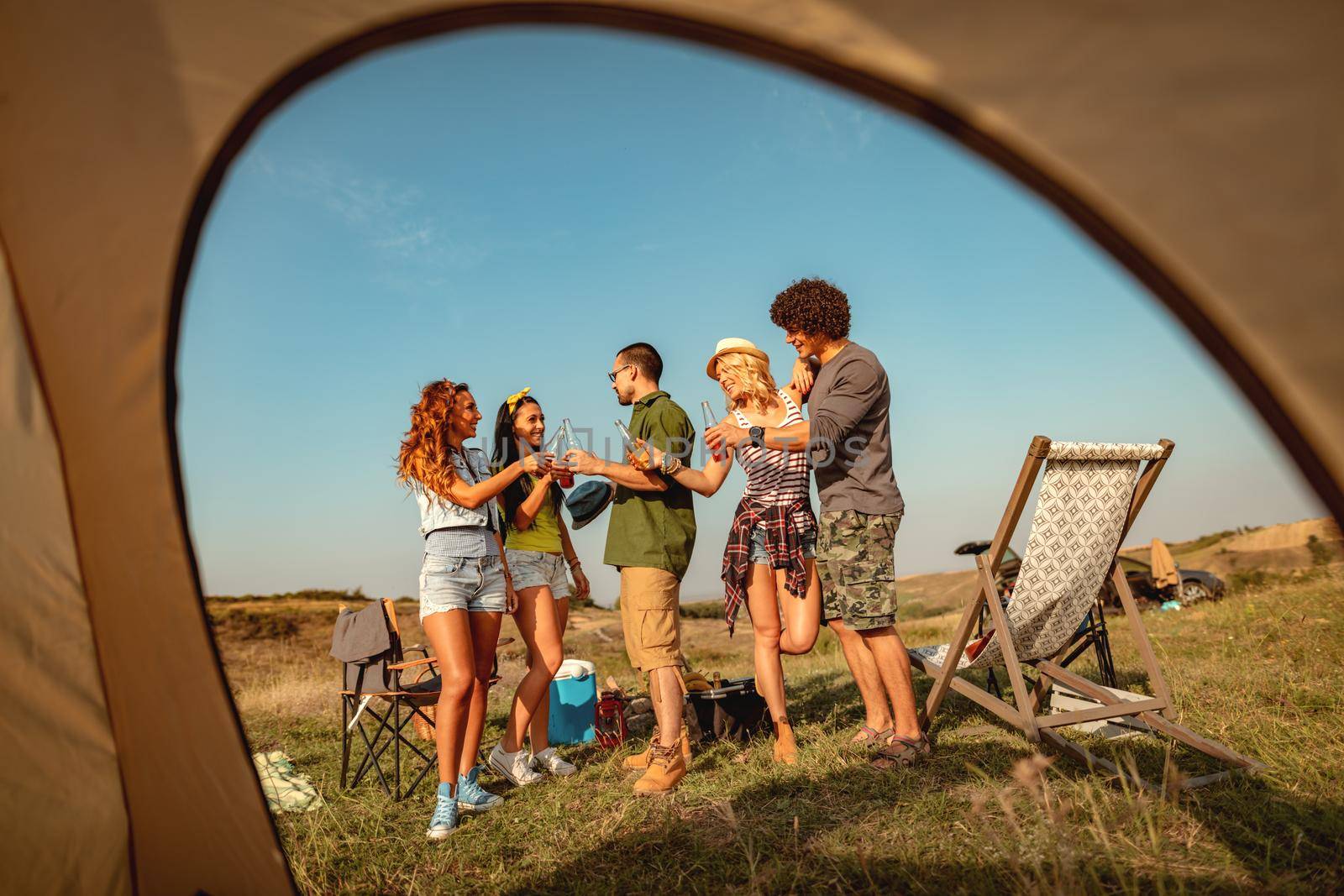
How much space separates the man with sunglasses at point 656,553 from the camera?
3170 millimetres

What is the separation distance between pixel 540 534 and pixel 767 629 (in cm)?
126

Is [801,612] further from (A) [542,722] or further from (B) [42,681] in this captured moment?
(B) [42,681]

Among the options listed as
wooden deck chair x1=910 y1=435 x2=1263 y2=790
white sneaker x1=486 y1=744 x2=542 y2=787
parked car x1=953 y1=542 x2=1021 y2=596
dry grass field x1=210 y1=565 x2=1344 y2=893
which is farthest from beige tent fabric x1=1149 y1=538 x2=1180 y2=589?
white sneaker x1=486 y1=744 x2=542 y2=787

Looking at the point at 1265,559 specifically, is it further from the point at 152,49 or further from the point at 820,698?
the point at 152,49

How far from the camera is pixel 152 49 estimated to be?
57.8 inches

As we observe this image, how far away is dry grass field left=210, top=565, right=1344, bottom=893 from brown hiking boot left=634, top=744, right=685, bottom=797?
73mm

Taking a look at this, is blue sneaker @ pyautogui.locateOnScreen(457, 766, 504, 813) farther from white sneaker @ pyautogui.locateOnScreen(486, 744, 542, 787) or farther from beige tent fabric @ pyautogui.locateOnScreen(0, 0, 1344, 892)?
beige tent fabric @ pyautogui.locateOnScreen(0, 0, 1344, 892)

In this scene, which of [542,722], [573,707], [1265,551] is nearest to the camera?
[542,722]

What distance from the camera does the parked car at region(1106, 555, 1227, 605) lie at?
36.3ft

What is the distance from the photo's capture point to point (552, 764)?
12.0 feet

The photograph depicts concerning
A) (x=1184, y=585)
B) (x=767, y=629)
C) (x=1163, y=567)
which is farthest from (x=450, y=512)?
(x=1184, y=585)

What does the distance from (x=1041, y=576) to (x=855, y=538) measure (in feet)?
2.49

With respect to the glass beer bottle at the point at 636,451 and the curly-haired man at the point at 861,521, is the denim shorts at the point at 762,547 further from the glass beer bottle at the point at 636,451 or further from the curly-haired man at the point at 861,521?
the glass beer bottle at the point at 636,451

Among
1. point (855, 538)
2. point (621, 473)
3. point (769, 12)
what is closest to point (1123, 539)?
point (855, 538)
